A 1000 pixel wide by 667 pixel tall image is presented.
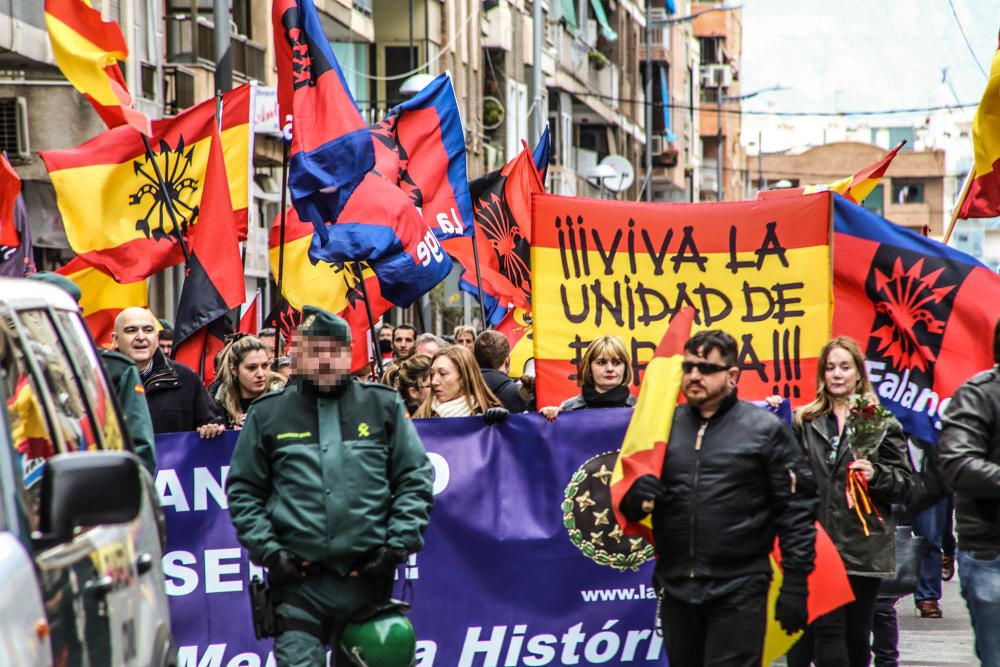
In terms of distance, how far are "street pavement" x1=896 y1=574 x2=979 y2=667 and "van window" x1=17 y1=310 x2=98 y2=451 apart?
18.4 ft

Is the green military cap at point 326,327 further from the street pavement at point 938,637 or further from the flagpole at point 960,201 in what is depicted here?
the flagpole at point 960,201

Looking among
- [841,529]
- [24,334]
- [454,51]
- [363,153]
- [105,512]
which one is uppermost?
[454,51]

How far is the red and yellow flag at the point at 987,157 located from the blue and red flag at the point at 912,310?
6.35 ft

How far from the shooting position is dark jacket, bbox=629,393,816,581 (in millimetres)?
6574

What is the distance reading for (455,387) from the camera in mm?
9836

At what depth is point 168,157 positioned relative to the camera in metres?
12.7

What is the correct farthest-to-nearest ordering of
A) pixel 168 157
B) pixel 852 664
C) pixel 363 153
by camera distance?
pixel 168 157 → pixel 363 153 → pixel 852 664

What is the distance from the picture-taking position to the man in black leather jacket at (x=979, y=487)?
21.0 feet

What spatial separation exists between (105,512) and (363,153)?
7383 millimetres

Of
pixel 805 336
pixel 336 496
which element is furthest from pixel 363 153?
pixel 336 496

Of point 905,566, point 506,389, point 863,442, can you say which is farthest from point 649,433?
point 506,389

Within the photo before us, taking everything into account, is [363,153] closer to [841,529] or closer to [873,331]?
[873,331]

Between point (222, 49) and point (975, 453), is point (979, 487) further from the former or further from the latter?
point (222, 49)

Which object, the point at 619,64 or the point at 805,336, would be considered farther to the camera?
the point at 619,64
